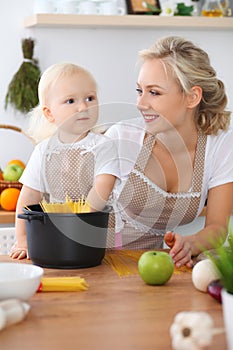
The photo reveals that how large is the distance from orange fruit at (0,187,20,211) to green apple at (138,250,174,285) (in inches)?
64.4

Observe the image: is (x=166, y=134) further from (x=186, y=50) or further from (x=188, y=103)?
(x=186, y=50)

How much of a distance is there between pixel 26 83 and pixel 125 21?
563mm

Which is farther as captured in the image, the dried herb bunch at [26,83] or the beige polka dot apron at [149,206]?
the dried herb bunch at [26,83]

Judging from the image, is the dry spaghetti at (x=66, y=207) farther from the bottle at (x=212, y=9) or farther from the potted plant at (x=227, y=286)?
the bottle at (x=212, y=9)

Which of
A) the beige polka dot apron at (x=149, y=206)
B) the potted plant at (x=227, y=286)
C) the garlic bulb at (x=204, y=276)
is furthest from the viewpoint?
the beige polka dot apron at (x=149, y=206)

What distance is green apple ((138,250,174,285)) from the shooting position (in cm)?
160

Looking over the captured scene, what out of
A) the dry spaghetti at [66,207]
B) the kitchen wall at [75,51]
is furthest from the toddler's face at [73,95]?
the kitchen wall at [75,51]

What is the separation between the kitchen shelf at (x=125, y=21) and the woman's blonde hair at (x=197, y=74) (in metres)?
1.13

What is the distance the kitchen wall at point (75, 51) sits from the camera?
11.5ft

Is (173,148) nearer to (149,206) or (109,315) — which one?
(149,206)

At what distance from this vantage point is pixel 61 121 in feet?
7.34

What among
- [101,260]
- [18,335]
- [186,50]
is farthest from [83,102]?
[18,335]

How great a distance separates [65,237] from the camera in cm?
173

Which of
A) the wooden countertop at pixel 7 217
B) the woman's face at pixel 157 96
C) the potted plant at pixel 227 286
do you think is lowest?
the wooden countertop at pixel 7 217
